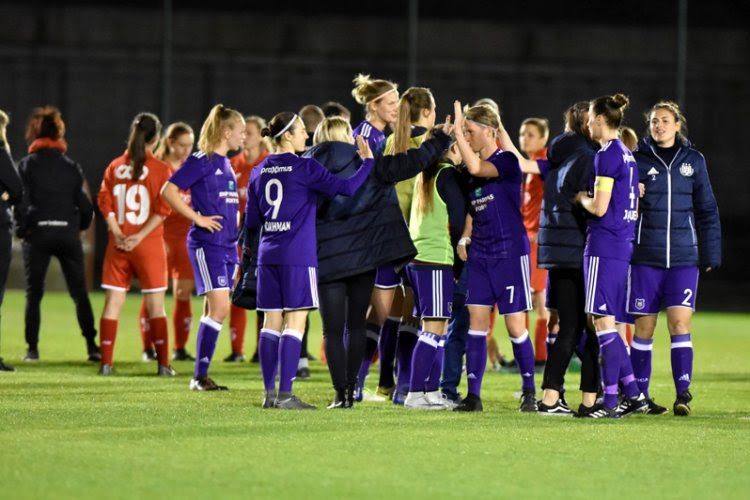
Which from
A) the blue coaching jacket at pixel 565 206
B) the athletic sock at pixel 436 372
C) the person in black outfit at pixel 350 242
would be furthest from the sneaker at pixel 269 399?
the blue coaching jacket at pixel 565 206

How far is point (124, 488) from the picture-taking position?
5.41m

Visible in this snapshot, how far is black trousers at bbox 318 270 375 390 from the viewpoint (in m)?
8.05

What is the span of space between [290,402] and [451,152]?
5.78 feet

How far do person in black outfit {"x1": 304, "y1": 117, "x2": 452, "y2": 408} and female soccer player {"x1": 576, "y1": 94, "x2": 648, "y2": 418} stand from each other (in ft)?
2.88

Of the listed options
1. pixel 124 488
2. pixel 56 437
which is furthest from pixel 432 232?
pixel 124 488

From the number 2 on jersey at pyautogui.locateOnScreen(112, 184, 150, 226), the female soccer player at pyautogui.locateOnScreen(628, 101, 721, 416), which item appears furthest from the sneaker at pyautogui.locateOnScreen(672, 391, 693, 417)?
the number 2 on jersey at pyautogui.locateOnScreen(112, 184, 150, 226)

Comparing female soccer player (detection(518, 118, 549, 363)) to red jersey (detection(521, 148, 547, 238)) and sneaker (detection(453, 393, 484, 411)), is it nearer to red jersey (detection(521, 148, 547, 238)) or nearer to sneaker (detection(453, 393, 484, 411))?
red jersey (detection(521, 148, 547, 238))

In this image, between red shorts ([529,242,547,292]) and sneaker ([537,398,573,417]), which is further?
red shorts ([529,242,547,292])

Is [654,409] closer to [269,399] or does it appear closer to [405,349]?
[405,349]

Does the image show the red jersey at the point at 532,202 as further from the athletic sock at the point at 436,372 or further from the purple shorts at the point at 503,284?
the purple shorts at the point at 503,284

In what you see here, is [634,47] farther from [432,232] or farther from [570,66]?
[432,232]

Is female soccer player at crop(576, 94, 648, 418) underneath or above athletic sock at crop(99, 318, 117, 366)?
above

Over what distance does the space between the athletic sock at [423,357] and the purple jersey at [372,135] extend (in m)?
1.20

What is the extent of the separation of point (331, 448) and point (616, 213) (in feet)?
7.67
